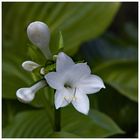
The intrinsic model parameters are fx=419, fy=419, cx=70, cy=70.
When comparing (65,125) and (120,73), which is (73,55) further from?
(65,125)

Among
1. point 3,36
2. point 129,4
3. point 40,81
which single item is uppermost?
point 129,4

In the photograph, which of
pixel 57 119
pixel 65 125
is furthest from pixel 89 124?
pixel 57 119

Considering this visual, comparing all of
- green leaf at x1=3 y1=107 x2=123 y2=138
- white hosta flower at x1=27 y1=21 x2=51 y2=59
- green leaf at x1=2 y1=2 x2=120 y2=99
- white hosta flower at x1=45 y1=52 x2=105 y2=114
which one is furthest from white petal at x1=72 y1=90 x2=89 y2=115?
green leaf at x1=2 y1=2 x2=120 y2=99

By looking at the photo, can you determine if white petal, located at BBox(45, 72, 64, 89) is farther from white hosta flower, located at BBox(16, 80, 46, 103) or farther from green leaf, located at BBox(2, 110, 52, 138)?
green leaf, located at BBox(2, 110, 52, 138)

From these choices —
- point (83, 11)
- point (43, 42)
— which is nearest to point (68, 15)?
point (83, 11)

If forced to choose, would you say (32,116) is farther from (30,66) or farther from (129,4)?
(129,4)

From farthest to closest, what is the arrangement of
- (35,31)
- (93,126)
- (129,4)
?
(129,4) → (93,126) → (35,31)

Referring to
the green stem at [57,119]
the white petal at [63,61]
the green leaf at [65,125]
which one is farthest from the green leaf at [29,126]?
the white petal at [63,61]
